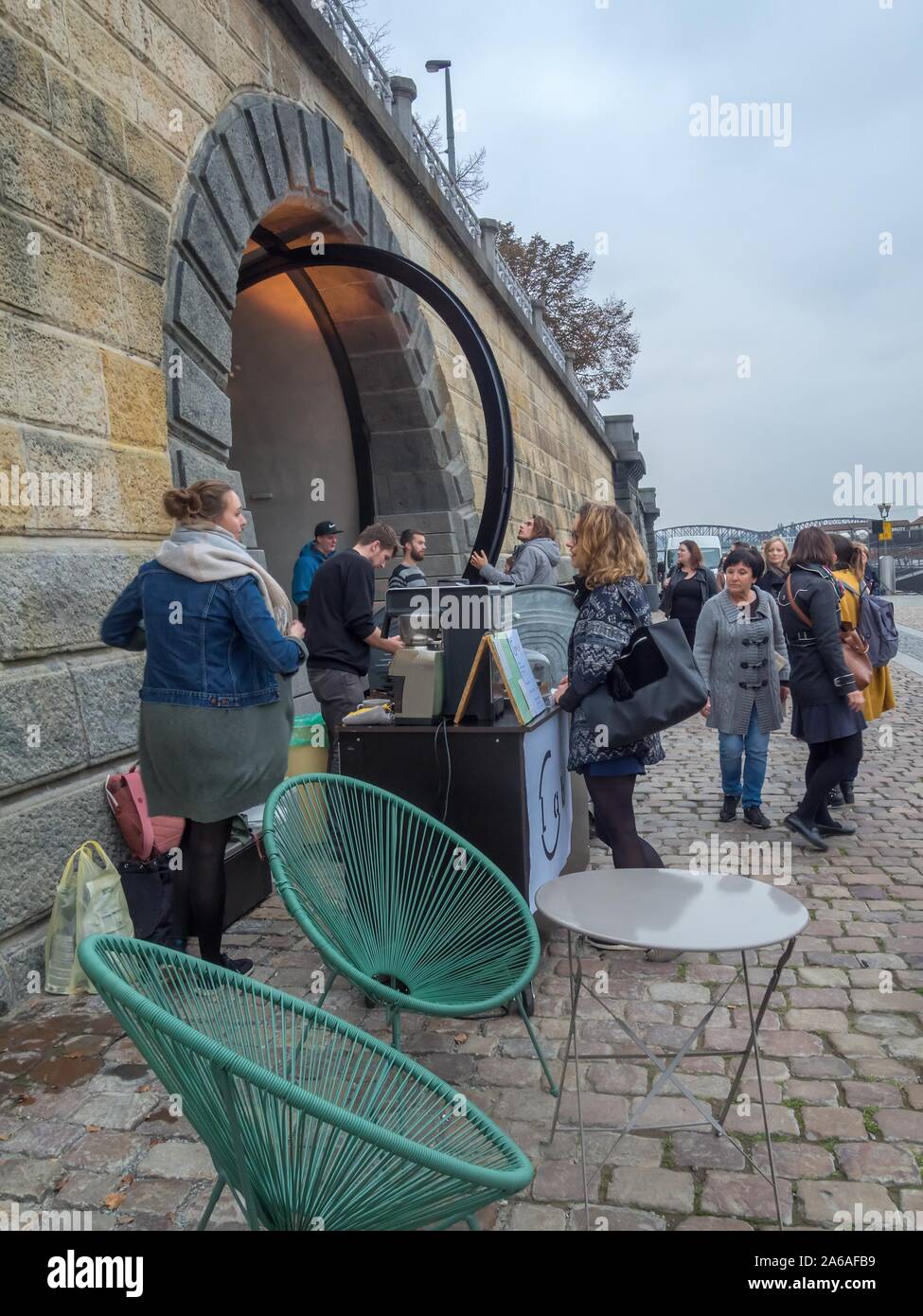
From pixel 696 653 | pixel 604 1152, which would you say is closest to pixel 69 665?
pixel 604 1152

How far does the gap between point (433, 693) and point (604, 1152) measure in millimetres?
1725

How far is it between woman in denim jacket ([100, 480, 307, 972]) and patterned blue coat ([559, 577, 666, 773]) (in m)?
1.12

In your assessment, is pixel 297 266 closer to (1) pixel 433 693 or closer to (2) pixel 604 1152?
(1) pixel 433 693

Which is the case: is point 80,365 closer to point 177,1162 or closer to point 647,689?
point 647,689

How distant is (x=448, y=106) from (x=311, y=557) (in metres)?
21.9

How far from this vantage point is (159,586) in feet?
12.0

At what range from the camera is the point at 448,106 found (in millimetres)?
25688

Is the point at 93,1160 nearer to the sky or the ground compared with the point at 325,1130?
nearer to the ground

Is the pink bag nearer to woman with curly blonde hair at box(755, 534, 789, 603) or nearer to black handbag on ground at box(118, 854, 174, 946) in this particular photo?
black handbag on ground at box(118, 854, 174, 946)

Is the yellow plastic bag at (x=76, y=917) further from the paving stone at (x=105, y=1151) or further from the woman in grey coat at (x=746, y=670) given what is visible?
the woman in grey coat at (x=746, y=670)

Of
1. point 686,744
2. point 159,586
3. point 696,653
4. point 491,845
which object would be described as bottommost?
point 686,744

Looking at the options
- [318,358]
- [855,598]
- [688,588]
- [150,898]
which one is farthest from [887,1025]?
[318,358]

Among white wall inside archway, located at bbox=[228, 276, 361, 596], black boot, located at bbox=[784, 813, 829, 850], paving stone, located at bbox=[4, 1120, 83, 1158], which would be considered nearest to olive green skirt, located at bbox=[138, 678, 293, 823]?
paving stone, located at bbox=[4, 1120, 83, 1158]

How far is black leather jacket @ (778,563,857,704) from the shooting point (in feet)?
18.4
